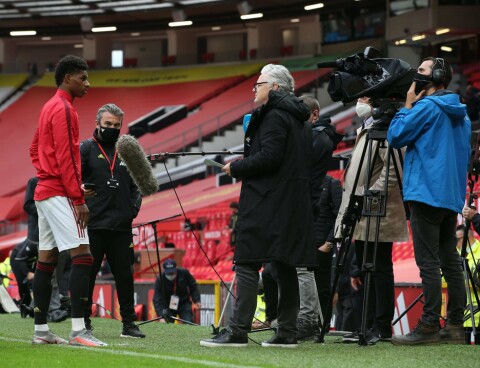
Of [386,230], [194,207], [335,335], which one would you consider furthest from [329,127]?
[194,207]

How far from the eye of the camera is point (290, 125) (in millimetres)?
6668

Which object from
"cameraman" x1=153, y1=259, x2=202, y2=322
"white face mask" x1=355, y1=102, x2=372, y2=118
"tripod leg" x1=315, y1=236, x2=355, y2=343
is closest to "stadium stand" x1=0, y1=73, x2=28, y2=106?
"cameraman" x1=153, y1=259, x2=202, y2=322

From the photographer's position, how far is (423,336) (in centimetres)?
678

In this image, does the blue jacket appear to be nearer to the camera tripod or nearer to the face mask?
the camera tripod

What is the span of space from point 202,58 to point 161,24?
222cm

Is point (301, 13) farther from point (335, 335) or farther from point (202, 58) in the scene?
point (335, 335)

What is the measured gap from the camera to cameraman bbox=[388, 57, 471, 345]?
6.74 meters

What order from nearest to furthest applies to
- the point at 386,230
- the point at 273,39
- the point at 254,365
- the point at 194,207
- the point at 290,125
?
the point at 254,365 < the point at 290,125 < the point at 386,230 < the point at 194,207 < the point at 273,39

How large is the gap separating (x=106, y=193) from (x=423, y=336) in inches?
112

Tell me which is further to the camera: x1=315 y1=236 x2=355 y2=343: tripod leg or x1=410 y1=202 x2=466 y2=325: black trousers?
x1=315 y1=236 x2=355 y2=343: tripod leg

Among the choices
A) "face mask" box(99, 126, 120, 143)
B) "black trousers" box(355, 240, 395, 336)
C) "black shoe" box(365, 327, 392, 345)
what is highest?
"face mask" box(99, 126, 120, 143)

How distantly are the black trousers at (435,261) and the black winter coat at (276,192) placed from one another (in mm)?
755

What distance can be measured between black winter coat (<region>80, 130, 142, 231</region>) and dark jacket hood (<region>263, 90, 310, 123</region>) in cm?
203

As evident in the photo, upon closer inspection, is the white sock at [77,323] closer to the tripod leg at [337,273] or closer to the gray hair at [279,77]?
the tripod leg at [337,273]
